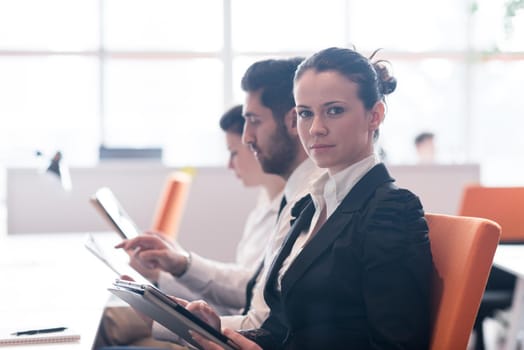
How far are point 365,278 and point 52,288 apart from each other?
3.48ft

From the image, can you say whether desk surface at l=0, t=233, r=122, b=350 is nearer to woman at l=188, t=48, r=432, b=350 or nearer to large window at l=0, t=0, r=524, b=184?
woman at l=188, t=48, r=432, b=350

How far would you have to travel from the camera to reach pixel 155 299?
129 cm

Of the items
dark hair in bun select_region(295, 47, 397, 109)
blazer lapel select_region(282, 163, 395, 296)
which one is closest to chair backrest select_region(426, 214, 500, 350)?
blazer lapel select_region(282, 163, 395, 296)

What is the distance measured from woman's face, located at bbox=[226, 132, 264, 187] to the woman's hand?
3.98ft

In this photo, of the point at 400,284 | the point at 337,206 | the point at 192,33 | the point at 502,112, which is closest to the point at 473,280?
the point at 400,284

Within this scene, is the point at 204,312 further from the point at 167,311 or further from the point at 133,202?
the point at 133,202

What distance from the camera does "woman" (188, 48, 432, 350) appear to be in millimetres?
1325

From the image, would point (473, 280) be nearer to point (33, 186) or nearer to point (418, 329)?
point (418, 329)

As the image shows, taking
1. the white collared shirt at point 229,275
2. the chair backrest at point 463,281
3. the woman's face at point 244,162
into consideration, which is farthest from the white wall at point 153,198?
the chair backrest at point 463,281

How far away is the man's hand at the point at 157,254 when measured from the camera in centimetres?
233

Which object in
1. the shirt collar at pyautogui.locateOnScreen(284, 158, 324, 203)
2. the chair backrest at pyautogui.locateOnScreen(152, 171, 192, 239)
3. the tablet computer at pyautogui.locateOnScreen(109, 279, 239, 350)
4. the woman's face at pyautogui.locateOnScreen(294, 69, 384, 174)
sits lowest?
A: the chair backrest at pyautogui.locateOnScreen(152, 171, 192, 239)

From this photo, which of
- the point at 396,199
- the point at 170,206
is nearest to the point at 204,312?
the point at 396,199

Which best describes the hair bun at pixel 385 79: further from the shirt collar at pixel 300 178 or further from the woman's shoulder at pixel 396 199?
the shirt collar at pixel 300 178

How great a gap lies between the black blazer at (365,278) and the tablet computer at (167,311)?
155mm
